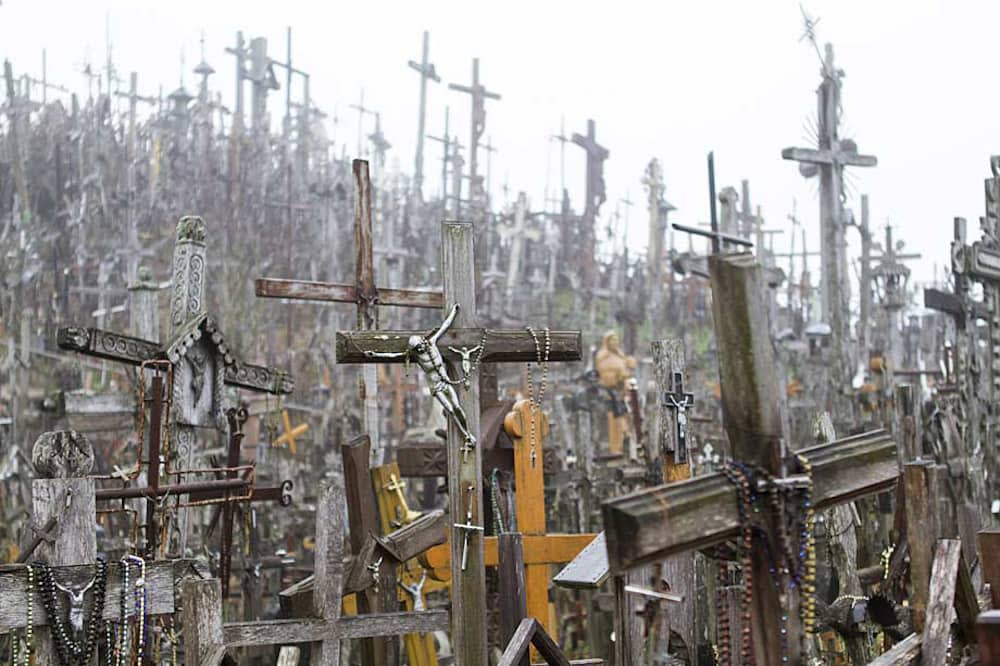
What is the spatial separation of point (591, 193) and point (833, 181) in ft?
88.6

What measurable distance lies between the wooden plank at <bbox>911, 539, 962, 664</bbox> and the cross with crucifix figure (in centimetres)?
582

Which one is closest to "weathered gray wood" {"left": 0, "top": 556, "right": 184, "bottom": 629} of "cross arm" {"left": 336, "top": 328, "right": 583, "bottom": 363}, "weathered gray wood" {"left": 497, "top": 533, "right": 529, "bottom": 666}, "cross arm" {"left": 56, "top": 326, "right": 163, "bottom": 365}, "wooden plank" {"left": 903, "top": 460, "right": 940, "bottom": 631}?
"cross arm" {"left": 336, "top": 328, "right": 583, "bottom": 363}

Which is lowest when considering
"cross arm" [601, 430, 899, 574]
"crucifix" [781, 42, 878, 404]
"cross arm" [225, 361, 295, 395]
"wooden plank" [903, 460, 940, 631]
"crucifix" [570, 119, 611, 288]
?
"wooden plank" [903, 460, 940, 631]

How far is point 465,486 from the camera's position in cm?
680

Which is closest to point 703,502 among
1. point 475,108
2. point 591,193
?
point 475,108

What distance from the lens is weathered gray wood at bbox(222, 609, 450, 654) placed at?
19.8ft

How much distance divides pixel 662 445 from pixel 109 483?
36.4 ft

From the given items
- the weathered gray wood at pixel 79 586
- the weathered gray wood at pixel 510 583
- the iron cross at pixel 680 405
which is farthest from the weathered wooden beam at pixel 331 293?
the weathered gray wood at pixel 79 586

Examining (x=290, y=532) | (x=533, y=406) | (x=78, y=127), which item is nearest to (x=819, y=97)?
(x=290, y=532)

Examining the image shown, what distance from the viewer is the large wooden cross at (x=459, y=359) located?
6652 millimetres

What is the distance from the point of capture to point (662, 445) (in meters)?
7.97

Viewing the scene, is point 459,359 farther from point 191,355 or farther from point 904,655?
point 191,355

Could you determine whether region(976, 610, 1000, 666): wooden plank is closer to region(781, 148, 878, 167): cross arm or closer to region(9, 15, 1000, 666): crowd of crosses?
region(9, 15, 1000, 666): crowd of crosses

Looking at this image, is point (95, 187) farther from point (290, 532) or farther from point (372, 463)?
point (372, 463)
